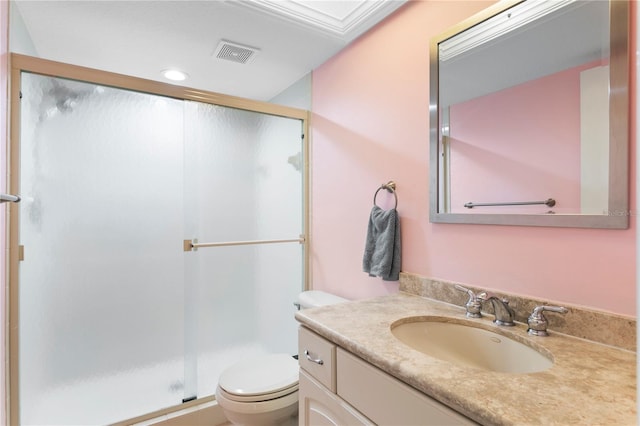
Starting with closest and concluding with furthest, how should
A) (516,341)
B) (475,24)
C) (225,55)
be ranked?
(516,341) → (475,24) → (225,55)

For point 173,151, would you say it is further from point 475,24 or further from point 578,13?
point 578,13

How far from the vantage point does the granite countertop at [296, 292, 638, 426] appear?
1.98ft

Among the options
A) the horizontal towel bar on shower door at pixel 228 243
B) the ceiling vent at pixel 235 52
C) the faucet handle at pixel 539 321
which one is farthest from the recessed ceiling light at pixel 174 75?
the faucet handle at pixel 539 321

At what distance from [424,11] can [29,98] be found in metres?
1.86

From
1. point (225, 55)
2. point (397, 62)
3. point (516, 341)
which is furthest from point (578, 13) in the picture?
point (225, 55)

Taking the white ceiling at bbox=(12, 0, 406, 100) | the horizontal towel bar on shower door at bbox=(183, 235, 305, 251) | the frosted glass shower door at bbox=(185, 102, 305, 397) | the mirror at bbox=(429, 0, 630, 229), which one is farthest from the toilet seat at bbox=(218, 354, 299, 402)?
the white ceiling at bbox=(12, 0, 406, 100)

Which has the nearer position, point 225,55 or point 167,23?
point 167,23

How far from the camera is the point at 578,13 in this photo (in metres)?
1.00

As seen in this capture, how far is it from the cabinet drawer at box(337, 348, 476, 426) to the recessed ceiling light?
216cm

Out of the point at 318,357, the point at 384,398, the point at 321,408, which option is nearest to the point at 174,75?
the point at 318,357

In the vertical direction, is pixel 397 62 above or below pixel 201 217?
above

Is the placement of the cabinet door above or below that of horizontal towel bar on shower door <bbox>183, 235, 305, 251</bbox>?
below

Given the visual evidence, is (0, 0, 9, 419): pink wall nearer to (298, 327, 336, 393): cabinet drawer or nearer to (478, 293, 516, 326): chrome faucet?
(298, 327, 336, 393): cabinet drawer

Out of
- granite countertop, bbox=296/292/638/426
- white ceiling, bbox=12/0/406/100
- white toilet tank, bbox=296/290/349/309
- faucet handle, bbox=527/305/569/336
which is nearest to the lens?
granite countertop, bbox=296/292/638/426
